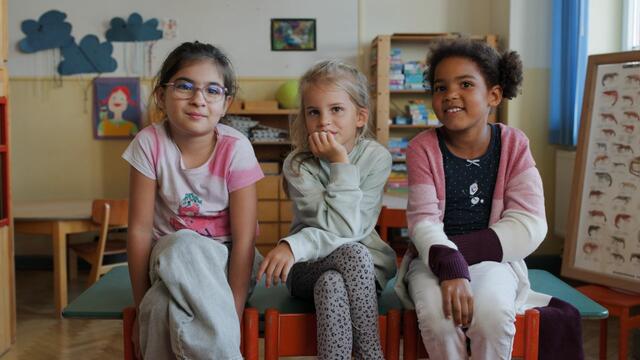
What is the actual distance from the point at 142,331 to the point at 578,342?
1.03 metres

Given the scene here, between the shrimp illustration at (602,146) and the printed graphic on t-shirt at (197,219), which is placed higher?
the shrimp illustration at (602,146)

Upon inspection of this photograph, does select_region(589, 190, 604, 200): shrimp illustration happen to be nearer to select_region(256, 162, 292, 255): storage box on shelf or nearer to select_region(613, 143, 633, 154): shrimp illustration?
select_region(613, 143, 633, 154): shrimp illustration

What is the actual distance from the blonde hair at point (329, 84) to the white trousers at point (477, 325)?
0.54 m

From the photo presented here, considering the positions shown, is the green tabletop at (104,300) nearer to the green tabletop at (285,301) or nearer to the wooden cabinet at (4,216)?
the green tabletop at (285,301)

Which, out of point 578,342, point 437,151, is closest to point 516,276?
point 578,342

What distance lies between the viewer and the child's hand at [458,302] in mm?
Result: 1534

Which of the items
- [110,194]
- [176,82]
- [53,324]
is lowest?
[53,324]

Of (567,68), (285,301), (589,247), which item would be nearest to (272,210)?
(567,68)

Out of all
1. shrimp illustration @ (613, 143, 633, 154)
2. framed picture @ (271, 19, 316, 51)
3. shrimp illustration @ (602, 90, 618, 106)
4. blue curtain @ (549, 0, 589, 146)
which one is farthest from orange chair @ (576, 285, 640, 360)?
framed picture @ (271, 19, 316, 51)

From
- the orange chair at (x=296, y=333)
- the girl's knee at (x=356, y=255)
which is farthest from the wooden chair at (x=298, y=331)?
the girl's knee at (x=356, y=255)

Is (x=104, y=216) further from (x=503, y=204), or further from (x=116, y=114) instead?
(x=503, y=204)

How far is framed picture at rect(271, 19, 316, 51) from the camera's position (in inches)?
205

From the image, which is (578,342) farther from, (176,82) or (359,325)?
(176,82)

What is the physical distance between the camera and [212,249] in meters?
1.57
